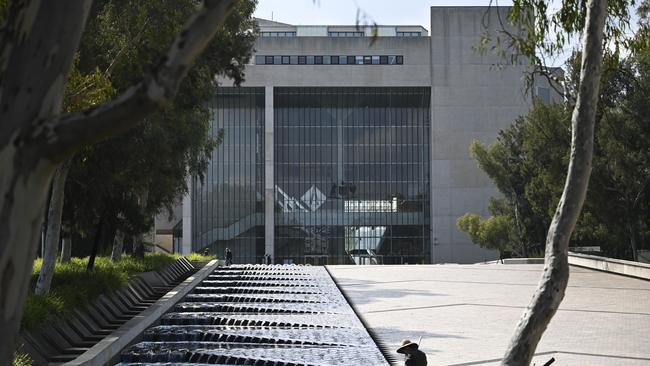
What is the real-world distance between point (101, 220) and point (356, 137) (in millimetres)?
55270

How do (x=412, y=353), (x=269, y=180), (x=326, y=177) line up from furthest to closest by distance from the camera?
(x=326, y=177), (x=269, y=180), (x=412, y=353)

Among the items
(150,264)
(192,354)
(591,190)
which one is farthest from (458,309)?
(591,190)

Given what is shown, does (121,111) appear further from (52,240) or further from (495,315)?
(495,315)

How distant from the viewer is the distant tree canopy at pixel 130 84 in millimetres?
15078

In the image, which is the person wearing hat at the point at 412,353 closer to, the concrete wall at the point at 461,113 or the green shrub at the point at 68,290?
the green shrub at the point at 68,290

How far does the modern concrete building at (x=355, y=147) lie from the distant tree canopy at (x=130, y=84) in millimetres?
47783

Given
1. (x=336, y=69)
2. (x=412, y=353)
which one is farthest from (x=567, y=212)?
(x=336, y=69)

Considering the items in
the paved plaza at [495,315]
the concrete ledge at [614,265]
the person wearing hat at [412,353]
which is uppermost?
the person wearing hat at [412,353]

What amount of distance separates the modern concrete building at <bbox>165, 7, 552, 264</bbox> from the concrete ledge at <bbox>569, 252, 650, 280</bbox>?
33686mm

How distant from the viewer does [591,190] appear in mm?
31906

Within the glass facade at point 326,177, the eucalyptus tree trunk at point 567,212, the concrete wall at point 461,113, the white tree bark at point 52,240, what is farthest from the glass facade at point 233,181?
the eucalyptus tree trunk at point 567,212

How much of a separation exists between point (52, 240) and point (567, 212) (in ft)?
38.5

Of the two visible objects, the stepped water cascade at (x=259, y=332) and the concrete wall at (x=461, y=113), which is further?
the concrete wall at (x=461, y=113)

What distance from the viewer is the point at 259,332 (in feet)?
49.4
